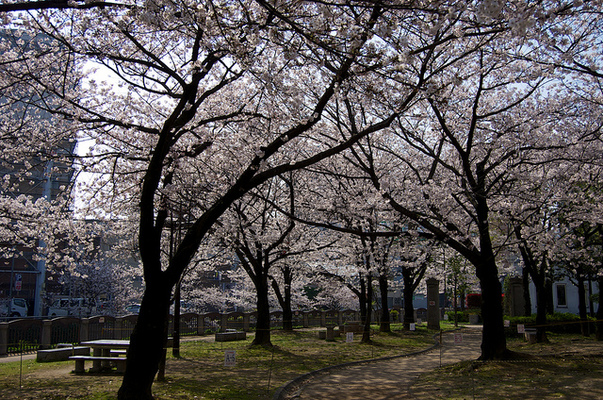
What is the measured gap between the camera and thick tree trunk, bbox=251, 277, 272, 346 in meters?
19.0

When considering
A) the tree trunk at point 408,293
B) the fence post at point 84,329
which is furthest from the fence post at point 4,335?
→ the tree trunk at point 408,293

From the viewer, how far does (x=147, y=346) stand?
8.27 metres

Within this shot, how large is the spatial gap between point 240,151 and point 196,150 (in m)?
3.71

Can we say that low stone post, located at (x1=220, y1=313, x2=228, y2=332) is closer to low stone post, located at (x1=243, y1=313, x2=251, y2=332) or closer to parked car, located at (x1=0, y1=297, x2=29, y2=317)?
low stone post, located at (x1=243, y1=313, x2=251, y2=332)

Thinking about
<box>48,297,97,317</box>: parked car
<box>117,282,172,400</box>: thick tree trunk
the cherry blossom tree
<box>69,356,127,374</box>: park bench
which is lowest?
<box>48,297,97,317</box>: parked car

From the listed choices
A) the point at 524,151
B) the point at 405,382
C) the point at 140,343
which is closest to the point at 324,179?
the point at 524,151

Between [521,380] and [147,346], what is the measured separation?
7.96m

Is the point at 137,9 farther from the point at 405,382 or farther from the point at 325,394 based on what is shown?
the point at 405,382

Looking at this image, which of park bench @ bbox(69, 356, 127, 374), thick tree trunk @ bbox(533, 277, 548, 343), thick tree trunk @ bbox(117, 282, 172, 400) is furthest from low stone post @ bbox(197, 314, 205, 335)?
thick tree trunk @ bbox(117, 282, 172, 400)

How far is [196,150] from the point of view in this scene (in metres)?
12.1

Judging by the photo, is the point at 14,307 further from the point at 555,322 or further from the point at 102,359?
the point at 555,322

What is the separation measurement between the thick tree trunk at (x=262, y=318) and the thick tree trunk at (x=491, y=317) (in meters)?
8.69

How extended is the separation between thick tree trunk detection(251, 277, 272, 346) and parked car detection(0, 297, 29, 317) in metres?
24.6

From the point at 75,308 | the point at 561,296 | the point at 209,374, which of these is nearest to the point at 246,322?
the point at 209,374
